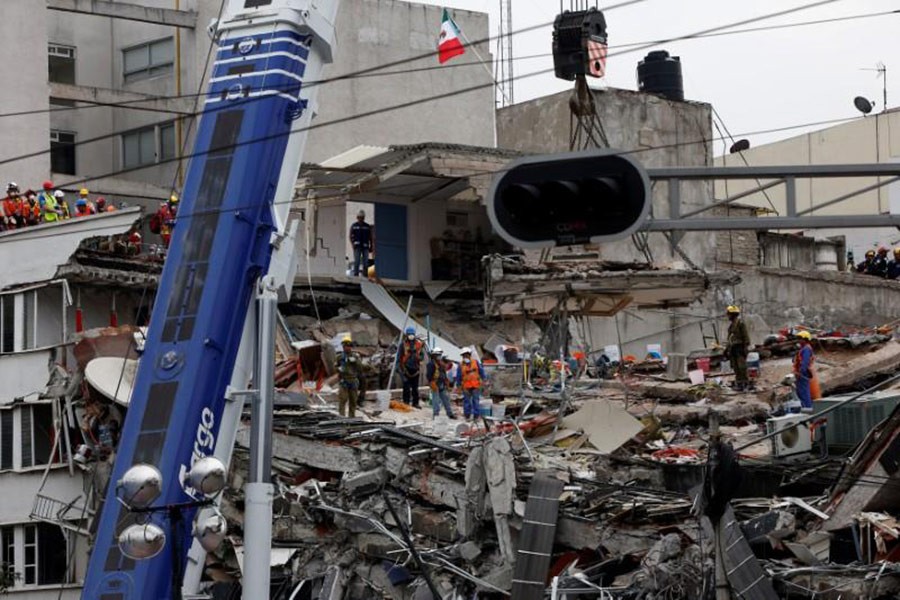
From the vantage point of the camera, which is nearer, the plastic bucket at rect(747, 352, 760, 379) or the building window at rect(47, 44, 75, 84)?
the plastic bucket at rect(747, 352, 760, 379)

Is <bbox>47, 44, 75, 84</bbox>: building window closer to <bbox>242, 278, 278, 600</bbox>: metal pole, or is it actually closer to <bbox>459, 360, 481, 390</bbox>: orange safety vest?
<bbox>459, 360, 481, 390</bbox>: orange safety vest

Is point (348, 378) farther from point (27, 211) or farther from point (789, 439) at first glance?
point (27, 211)

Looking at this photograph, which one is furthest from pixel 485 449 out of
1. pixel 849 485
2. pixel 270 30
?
pixel 270 30

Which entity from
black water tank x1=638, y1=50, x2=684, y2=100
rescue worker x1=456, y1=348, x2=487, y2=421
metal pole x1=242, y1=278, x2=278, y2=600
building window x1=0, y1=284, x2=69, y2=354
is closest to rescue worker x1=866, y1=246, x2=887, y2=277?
black water tank x1=638, y1=50, x2=684, y2=100

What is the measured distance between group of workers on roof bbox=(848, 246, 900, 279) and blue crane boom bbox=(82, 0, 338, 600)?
97.6 feet

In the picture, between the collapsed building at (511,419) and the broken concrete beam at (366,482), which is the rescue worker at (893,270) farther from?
the broken concrete beam at (366,482)

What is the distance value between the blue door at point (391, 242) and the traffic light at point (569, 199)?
26634mm

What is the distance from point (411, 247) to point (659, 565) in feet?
69.8

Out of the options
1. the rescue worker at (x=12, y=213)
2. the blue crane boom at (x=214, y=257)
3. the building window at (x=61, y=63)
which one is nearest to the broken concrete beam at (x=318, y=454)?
the blue crane boom at (x=214, y=257)

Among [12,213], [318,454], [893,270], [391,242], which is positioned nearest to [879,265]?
[893,270]

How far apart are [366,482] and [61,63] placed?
95.1 ft

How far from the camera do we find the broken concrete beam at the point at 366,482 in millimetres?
26281

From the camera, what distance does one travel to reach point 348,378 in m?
28.8

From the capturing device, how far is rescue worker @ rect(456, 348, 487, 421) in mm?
28766
